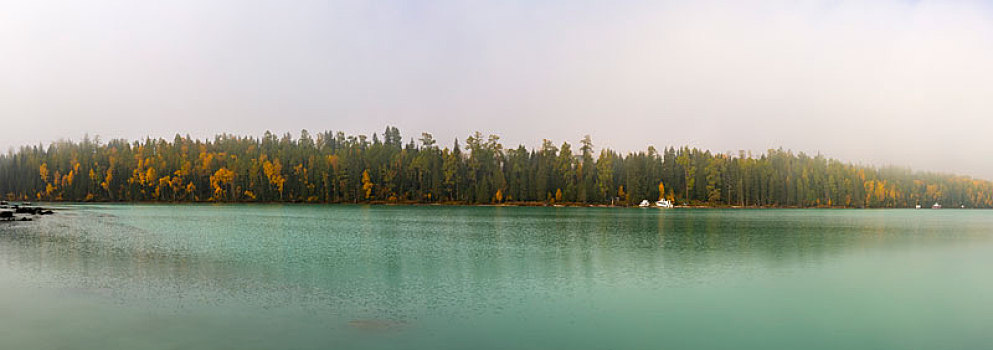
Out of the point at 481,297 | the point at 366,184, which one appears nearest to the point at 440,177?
the point at 366,184

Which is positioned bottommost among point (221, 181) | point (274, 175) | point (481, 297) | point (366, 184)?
point (481, 297)

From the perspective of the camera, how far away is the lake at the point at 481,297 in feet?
46.0

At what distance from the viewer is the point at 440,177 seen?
154m

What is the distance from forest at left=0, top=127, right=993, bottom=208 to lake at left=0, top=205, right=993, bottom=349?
113m

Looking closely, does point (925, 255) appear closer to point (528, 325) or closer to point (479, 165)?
point (528, 325)

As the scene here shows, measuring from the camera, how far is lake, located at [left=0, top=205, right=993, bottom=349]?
46.0 ft

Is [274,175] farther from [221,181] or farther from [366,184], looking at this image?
[366,184]

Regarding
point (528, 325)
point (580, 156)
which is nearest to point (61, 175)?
point (580, 156)

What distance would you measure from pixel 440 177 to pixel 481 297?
136359 mm

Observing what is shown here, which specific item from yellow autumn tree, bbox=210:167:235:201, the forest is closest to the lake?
the forest

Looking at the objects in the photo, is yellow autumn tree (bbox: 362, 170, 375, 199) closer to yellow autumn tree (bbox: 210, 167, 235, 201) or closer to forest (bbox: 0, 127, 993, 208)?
forest (bbox: 0, 127, 993, 208)

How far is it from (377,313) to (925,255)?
33025mm

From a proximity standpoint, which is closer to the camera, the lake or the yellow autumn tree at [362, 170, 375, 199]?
the lake

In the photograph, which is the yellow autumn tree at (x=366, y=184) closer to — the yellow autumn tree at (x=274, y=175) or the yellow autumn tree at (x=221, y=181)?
the yellow autumn tree at (x=274, y=175)
